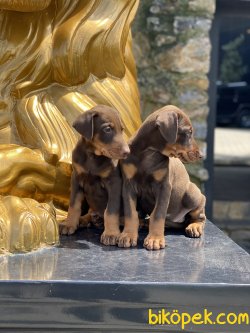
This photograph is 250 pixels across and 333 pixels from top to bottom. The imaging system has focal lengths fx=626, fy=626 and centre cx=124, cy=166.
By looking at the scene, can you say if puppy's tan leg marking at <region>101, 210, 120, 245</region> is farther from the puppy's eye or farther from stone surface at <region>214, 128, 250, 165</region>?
stone surface at <region>214, 128, 250, 165</region>

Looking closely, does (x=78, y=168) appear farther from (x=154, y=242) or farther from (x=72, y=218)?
(x=154, y=242)

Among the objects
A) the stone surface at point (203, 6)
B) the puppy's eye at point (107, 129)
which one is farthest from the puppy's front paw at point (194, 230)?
the stone surface at point (203, 6)

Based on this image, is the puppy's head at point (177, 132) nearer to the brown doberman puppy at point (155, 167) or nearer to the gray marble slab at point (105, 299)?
the brown doberman puppy at point (155, 167)

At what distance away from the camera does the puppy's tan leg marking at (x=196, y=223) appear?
145cm

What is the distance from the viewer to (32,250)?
4.22ft

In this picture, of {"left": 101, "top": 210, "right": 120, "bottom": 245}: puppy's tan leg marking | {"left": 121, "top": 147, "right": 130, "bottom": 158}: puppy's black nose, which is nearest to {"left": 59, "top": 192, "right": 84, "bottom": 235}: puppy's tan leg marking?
{"left": 101, "top": 210, "right": 120, "bottom": 245}: puppy's tan leg marking

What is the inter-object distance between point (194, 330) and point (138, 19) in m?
2.83

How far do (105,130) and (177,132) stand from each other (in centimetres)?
15

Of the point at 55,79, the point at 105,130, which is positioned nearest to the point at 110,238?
the point at 105,130

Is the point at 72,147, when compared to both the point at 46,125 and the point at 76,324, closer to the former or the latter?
the point at 46,125

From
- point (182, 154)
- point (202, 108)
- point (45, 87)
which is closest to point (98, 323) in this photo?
point (182, 154)

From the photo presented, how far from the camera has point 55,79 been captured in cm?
156

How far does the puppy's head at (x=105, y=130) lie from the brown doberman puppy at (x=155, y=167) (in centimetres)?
6

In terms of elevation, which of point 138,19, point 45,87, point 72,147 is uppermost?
point 138,19
